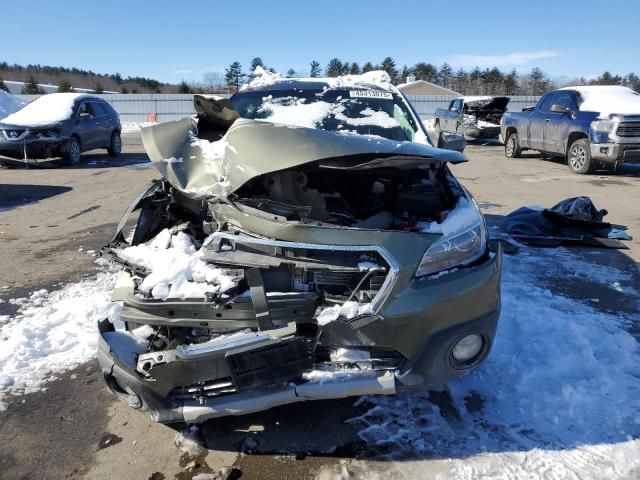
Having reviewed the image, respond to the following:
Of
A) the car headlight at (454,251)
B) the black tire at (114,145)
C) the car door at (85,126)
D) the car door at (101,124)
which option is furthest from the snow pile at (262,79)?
the black tire at (114,145)

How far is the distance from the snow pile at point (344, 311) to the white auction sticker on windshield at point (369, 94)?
283cm

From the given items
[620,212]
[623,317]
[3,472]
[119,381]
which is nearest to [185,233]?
[119,381]

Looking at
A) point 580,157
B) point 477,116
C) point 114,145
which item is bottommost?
point 114,145

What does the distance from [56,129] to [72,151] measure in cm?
68

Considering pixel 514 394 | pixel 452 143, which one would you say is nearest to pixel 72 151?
pixel 452 143

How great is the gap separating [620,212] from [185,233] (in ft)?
22.8

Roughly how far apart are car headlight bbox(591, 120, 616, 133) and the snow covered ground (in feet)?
25.1

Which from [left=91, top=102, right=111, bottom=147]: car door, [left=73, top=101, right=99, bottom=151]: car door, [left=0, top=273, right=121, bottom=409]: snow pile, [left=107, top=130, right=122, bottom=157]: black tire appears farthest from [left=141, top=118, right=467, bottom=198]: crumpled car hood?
[left=107, top=130, right=122, bottom=157]: black tire

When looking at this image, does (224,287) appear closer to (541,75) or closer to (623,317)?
(623,317)

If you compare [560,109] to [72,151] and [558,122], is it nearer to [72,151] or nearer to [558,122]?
[558,122]

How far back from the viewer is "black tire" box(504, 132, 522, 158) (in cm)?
1425

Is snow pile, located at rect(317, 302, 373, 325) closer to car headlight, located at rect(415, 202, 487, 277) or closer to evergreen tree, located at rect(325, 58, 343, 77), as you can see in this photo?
car headlight, located at rect(415, 202, 487, 277)

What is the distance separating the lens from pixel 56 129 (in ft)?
39.4

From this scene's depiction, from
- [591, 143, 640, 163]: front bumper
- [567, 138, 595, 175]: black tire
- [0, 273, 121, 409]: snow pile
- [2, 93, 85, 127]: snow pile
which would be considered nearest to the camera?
[0, 273, 121, 409]: snow pile
